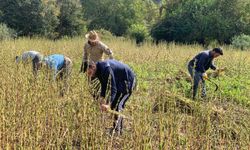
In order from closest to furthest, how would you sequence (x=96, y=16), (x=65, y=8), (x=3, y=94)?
(x=3, y=94) → (x=65, y=8) → (x=96, y=16)

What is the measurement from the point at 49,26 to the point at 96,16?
48.7 ft

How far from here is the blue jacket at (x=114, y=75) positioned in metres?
4.45

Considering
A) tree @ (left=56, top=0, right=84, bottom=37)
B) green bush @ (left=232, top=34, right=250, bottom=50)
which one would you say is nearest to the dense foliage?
tree @ (left=56, top=0, right=84, bottom=37)

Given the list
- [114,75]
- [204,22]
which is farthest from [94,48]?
[204,22]

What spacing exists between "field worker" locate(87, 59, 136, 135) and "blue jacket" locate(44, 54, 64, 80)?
1.33m

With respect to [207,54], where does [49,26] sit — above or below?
below

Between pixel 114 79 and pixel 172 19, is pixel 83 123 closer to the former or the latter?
pixel 114 79

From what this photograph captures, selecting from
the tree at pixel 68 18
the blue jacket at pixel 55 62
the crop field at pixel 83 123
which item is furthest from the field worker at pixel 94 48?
the tree at pixel 68 18

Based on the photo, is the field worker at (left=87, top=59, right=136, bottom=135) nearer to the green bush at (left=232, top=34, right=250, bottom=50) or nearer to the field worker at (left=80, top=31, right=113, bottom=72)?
the field worker at (left=80, top=31, right=113, bottom=72)

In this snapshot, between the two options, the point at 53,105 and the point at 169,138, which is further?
the point at 53,105

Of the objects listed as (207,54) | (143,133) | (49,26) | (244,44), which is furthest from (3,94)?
(49,26)

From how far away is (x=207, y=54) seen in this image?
7.39 meters

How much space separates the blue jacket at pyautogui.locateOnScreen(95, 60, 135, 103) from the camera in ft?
14.6

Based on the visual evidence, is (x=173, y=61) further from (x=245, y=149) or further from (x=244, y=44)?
(x=245, y=149)
